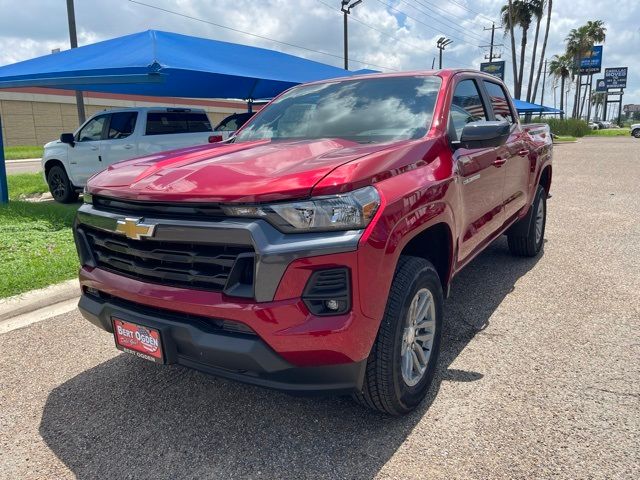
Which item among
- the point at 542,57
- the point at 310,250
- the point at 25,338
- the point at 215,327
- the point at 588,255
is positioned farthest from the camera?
the point at 542,57

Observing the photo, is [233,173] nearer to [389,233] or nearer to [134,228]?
[134,228]

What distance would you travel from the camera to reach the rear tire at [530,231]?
17.9 feet

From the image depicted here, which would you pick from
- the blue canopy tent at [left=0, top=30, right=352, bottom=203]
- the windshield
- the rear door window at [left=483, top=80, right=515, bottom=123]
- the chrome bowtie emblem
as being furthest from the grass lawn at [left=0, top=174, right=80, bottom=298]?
the rear door window at [left=483, top=80, right=515, bottom=123]

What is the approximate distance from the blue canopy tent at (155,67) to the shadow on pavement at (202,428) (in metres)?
5.85

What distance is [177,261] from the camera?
237cm

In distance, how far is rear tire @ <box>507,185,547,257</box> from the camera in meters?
5.45

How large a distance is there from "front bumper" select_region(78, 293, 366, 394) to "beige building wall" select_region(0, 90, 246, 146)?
37.8 metres

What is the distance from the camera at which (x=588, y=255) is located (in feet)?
19.2

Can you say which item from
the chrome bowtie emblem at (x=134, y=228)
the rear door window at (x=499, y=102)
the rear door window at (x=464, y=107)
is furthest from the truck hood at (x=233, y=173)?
the rear door window at (x=499, y=102)

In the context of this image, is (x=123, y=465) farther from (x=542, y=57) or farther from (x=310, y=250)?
(x=542, y=57)

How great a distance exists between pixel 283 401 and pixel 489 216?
7.08 ft

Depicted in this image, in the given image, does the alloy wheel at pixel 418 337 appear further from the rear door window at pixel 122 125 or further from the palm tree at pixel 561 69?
the palm tree at pixel 561 69

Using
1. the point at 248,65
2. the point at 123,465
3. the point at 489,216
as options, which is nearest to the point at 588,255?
the point at 489,216

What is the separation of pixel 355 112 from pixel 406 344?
1.68 meters
